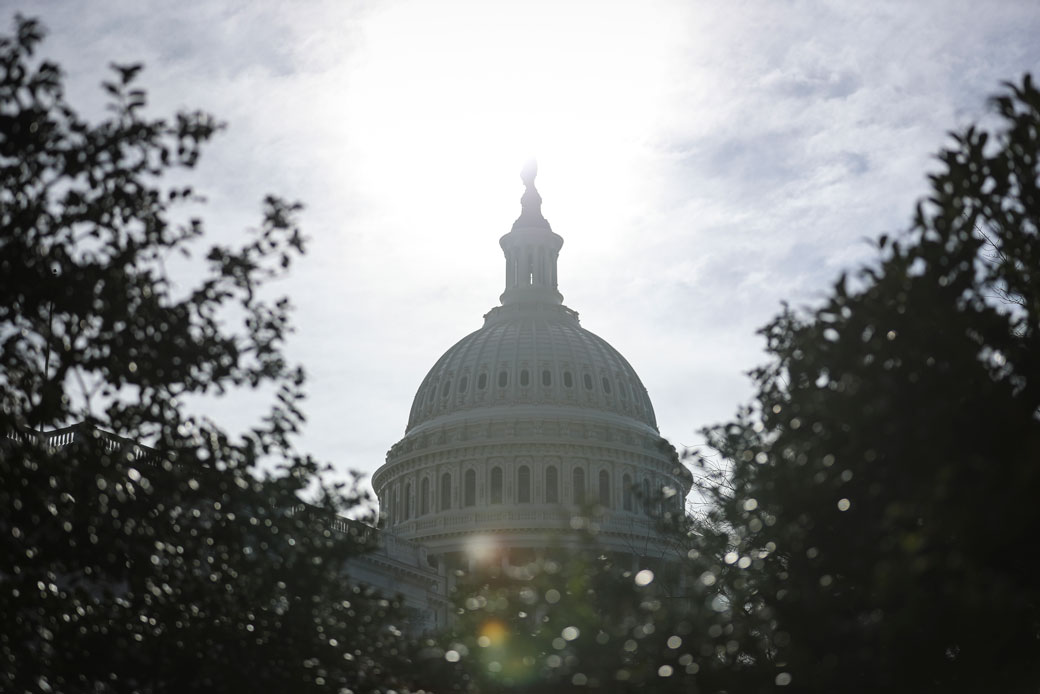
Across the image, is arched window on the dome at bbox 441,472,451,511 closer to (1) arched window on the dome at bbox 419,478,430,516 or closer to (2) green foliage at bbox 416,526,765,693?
(1) arched window on the dome at bbox 419,478,430,516

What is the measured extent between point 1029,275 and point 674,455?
10.3 meters

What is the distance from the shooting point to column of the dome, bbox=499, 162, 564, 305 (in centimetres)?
11419

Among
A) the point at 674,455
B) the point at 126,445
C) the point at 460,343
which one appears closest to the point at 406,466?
the point at 460,343

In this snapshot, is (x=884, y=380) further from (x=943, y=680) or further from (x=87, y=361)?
(x=87, y=361)

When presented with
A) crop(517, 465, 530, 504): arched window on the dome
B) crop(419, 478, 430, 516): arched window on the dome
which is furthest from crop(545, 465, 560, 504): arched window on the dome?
crop(419, 478, 430, 516): arched window on the dome

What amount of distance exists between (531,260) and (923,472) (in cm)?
10671

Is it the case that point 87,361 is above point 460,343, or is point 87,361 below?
below

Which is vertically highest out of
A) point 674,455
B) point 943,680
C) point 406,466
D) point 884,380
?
point 406,466

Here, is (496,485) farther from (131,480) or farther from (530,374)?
(131,480)

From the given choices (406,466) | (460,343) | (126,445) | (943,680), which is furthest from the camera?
(460,343)

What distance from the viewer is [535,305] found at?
113 metres

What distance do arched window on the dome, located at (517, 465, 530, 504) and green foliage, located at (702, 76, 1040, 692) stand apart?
282ft

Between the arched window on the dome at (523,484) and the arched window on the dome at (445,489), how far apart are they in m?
5.70

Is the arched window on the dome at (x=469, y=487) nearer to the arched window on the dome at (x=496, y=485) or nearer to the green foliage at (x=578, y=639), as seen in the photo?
the arched window on the dome at (x=496, y=485)
